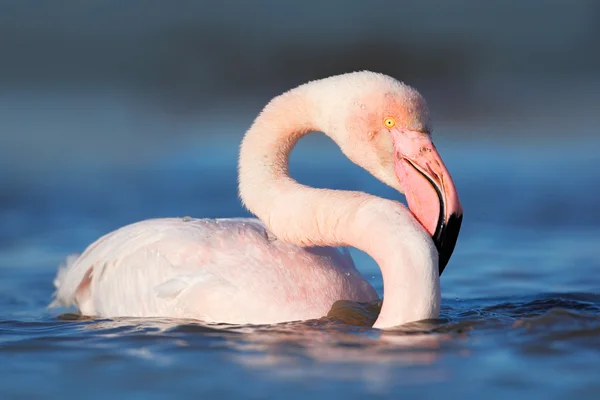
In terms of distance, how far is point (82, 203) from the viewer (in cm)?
1131

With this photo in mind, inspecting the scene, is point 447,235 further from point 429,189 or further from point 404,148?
point 404,148

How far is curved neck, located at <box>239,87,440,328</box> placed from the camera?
17.4 feet

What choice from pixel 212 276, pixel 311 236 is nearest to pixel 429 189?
pixel 311 236

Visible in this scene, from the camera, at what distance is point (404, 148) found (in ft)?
18.6

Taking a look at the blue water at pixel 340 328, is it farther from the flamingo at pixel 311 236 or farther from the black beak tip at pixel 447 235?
the black beak tip at pixel 447 235

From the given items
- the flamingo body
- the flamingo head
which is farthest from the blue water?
the flamingo head

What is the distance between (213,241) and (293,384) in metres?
1.81

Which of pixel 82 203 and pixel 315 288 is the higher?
pixel 82 203

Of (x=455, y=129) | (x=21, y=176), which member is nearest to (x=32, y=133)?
(x=21, y=176)

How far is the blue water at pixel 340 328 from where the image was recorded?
4.67 metres

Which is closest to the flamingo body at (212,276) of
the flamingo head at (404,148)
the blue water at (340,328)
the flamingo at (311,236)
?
the flamingo at (311,236)

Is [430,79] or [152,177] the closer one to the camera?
[152,177]

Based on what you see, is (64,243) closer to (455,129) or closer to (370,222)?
(370,222)

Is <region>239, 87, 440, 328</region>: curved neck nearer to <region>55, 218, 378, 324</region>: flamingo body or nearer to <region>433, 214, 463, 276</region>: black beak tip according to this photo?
<region>433, 214, 463, 276</region>: black beak tip
